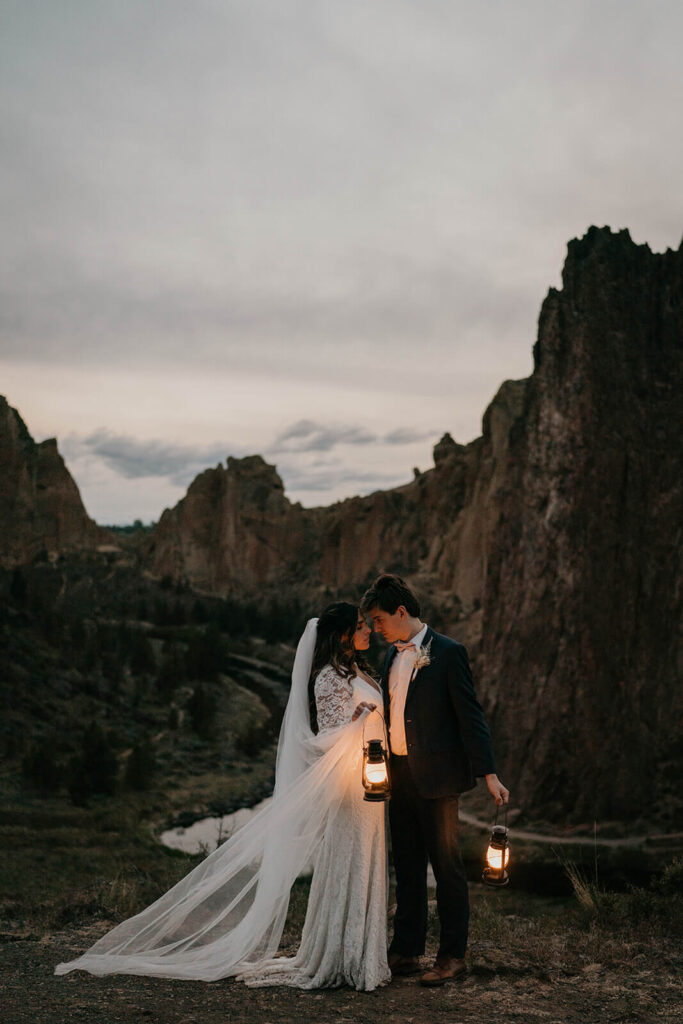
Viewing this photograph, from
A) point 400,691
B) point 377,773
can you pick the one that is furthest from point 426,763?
point 400,691

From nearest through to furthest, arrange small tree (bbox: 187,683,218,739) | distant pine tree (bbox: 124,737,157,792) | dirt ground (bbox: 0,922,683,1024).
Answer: dirt ground (bbox: 0,922,683,1024) → distant pine tree (bbox: 124,737,157,792) → small tree (bbox: 187,683,218,739)

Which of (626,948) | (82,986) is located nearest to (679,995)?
(626,948)

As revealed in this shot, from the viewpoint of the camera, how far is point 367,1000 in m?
4.04

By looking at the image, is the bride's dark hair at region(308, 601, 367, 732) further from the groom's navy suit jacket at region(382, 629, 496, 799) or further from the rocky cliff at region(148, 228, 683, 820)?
the rocky cliff at region(148, 228, 683, 820)

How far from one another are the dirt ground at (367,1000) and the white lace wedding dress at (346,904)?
0.28 ft

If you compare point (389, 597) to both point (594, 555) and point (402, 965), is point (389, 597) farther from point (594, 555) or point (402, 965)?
point (594, 555)

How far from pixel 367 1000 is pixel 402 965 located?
16.3 inches

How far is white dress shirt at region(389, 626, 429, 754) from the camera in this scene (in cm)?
440

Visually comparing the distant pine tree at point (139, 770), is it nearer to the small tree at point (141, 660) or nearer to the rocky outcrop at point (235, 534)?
the small tree at point (141, 660)

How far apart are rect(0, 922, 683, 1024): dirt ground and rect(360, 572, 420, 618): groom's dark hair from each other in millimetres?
1727

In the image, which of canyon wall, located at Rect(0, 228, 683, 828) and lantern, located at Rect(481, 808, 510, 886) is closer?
lantern, located at Rect(481, 808, 510, 886)

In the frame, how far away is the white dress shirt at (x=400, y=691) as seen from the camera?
14.4 feet

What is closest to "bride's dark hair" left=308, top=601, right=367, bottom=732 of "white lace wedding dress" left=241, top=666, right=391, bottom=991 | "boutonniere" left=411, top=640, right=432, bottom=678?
"white lace wedding dress" left=241, top=666, right=391, bottom=991

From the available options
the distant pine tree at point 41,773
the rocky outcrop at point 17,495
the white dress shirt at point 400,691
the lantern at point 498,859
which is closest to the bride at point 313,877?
the white dress shirt at point 400,691
